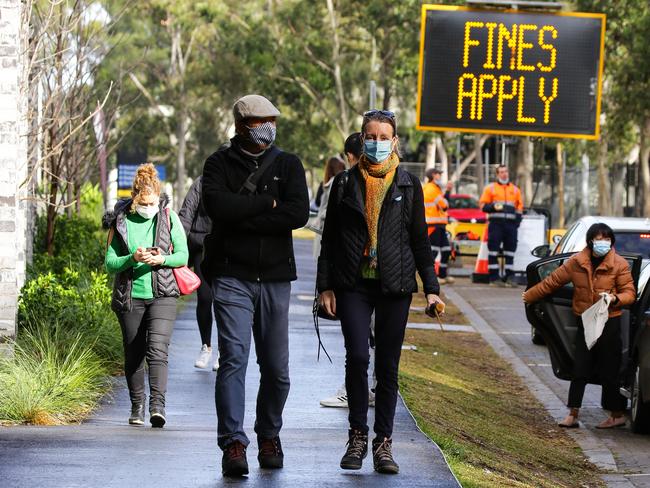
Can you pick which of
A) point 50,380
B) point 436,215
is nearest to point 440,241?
point 436,215

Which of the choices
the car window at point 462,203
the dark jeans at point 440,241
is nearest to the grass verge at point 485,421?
the dark jeans at point 440,241

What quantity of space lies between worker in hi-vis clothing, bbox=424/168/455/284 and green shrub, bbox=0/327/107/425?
12035 millimetres

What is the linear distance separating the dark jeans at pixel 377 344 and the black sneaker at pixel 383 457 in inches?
1.6

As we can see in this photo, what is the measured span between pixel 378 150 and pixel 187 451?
1946mm

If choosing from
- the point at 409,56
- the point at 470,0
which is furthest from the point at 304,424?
the point at 409,56

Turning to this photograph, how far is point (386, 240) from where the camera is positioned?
301 inches

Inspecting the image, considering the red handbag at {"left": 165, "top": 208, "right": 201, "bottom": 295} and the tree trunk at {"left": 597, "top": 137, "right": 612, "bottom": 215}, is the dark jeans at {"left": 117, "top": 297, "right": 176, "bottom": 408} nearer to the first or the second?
the red handbag at {"left": 165, "top": 208, "right": 201, "bottom": 295}

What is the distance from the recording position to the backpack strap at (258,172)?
297 inches

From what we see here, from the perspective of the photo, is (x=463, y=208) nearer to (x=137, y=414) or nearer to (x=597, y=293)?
(x=597, y=293)

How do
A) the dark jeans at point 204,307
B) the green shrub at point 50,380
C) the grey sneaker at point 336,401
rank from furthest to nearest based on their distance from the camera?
the dark jeans at point 204,307 < the grey sneaker at point 336,401 < the green shrub at point 50,380

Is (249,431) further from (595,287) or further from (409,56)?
(409,56)

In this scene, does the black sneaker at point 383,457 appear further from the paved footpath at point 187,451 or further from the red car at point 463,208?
the red car at point 463,208

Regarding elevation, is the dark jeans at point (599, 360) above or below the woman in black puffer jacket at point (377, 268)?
below

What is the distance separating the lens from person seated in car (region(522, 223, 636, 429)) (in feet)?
38.3
